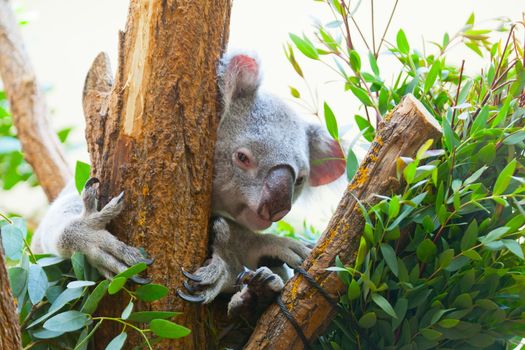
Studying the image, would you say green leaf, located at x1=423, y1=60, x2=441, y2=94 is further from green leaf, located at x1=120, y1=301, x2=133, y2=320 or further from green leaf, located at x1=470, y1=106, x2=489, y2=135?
green leaf, located at x1=120, y1=301, x2=133, y2=320

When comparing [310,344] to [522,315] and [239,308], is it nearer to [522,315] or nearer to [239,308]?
[239,308]

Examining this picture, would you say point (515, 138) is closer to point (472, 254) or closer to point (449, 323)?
point (472, 254)

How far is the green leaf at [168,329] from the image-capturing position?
A: 160cm

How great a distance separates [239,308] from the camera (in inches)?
71.5

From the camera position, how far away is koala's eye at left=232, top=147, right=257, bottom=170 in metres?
2.13

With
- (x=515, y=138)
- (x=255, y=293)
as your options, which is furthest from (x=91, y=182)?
(x=515, y=138)

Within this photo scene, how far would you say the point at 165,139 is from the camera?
184 cm

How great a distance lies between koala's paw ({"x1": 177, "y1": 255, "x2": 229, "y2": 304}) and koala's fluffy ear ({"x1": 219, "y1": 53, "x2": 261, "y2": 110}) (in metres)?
0.62

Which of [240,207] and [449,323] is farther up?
[240,207]

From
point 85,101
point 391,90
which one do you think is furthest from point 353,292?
point 85,101

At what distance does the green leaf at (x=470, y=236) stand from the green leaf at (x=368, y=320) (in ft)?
0.98

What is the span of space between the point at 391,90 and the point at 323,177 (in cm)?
74

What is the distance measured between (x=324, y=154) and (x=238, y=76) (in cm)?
53

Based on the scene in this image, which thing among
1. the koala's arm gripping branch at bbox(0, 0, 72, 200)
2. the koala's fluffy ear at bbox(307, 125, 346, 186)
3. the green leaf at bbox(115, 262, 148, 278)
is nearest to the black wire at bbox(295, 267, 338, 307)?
the green leaf at bbox(115, 262, 148, 278)
